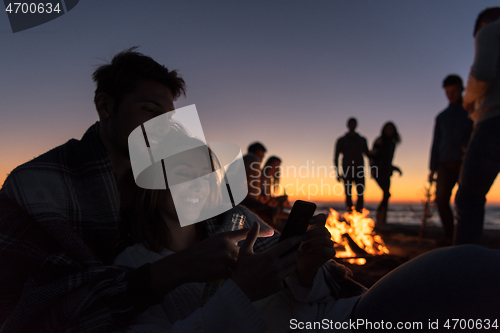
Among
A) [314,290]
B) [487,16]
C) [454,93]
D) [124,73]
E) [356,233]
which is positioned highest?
[487,16]

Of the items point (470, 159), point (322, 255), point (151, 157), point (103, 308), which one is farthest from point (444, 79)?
point (103, 308)

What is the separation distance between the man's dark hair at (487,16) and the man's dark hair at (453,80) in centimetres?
182

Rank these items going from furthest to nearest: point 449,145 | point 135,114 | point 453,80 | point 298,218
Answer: point 453,80 < point 449,145 < point 135,114 < point 298,218

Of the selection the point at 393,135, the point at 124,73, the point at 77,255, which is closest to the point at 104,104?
the point at 124,73

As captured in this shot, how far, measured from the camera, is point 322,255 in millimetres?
1374

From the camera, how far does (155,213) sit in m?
1.81

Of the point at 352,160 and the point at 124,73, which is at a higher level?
the point at 124,73

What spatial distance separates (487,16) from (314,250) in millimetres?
2558

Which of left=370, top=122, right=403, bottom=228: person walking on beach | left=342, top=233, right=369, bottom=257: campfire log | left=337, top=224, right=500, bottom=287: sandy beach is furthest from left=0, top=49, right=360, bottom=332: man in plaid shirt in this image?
left=370, top=122, right=403, bottom=228: person walking on beach

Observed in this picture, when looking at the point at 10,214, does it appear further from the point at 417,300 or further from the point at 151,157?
the point at 417,300

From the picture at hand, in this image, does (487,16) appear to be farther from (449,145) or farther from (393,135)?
(393,135)

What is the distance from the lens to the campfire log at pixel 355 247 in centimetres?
390

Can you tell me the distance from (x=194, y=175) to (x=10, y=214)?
87 cm

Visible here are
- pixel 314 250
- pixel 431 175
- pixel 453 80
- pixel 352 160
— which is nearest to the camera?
pixel 314 250
